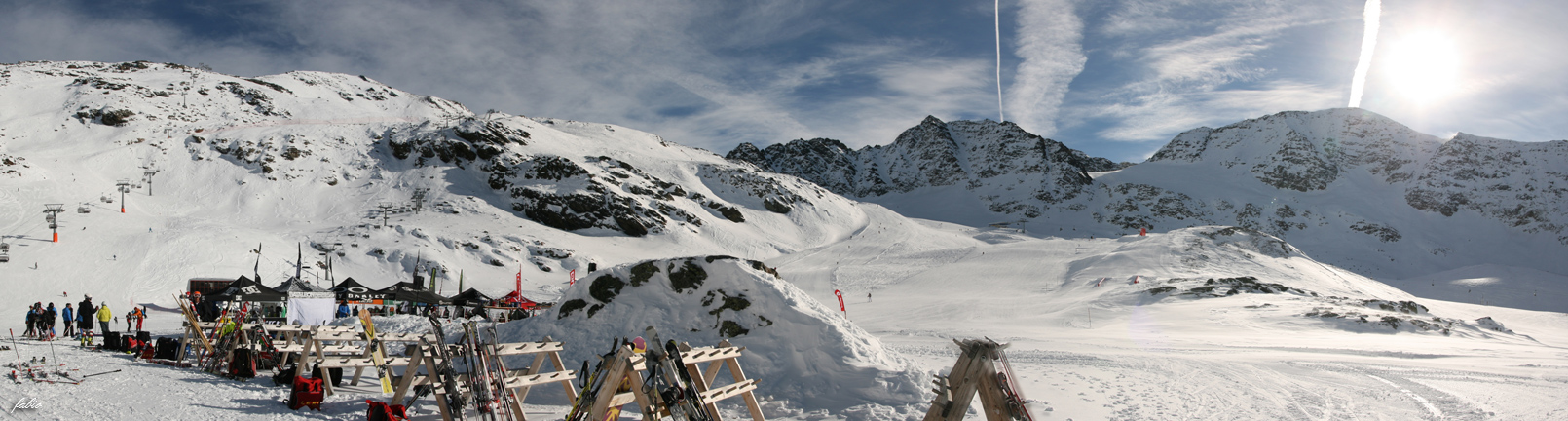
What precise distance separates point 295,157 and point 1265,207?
407 ft

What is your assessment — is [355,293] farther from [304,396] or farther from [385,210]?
[385,210]

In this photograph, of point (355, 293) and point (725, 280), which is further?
point (355, 293)

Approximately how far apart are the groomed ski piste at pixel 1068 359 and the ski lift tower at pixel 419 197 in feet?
111

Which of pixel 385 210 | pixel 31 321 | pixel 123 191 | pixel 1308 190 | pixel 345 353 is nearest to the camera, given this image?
pixel 345 353

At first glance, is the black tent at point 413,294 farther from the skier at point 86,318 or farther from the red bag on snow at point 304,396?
the red bag on snow at point 304,396

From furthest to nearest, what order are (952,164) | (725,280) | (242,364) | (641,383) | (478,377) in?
(952,164), (725,280), (242,364), (478,377), (641,383)

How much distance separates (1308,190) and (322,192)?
136 m

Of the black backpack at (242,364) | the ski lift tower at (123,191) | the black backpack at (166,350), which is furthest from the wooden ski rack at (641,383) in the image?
the ski lift tower at (123,191)

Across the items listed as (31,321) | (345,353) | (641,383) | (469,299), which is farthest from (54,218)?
(641,383)

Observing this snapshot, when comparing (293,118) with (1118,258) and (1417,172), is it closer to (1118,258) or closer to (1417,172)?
(1118,258)

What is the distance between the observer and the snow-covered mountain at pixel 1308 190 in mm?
87000

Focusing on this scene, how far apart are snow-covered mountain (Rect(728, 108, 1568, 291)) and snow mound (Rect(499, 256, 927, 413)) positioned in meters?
85.8

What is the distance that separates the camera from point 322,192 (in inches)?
2344

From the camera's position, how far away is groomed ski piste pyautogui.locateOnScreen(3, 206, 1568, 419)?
29.9 ft
